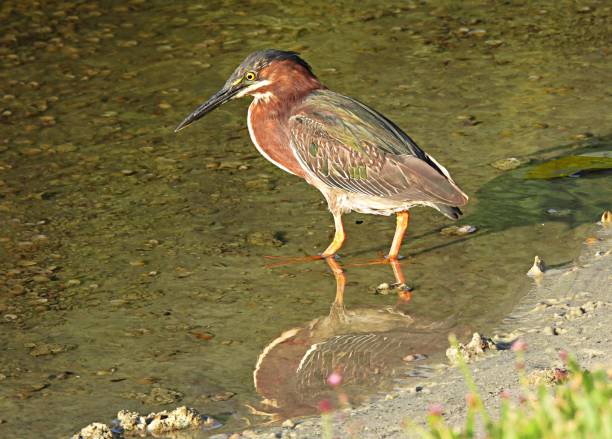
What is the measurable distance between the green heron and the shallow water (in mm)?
355

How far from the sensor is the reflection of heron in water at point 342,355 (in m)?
5.66

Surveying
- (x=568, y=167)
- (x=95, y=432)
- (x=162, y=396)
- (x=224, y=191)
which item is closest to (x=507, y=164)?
(x=568, y=167)

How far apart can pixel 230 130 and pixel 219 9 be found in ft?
9.46

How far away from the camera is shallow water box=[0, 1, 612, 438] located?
6129mm

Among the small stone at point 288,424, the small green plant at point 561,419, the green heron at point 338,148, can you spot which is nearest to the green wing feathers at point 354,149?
the green heron at point 338,148

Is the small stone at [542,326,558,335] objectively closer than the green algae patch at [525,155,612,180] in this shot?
Yes

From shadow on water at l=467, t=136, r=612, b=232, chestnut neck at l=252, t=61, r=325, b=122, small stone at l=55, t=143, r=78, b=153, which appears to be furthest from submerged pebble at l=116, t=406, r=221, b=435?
small stone at l=55, t=143, r=78, b=153

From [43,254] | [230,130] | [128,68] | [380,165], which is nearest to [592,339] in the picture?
[380,165]

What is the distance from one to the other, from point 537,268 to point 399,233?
0.89m

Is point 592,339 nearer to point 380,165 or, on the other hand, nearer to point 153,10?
point 380,165

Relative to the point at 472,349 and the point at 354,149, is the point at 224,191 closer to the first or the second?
the point at 354,149

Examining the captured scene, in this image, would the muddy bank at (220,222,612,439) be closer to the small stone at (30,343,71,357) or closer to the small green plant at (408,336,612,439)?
the small green plant at (408,336,612,439)

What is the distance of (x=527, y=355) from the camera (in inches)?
221

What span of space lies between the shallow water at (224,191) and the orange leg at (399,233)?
0.38 ft
